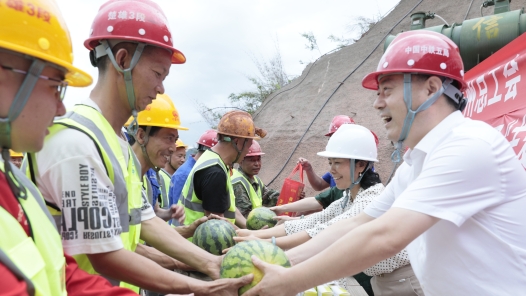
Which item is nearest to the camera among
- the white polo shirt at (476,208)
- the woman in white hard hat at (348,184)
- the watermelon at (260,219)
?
the white polo shirt at (476,208)

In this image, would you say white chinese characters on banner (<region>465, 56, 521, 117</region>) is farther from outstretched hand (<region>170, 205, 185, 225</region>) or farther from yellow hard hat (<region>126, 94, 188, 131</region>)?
outstretched hand (<region>170, 205, 185, 225</region>)

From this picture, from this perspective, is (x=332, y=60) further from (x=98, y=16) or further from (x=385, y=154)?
(x=98, y=16)

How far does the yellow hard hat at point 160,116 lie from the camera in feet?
16.3

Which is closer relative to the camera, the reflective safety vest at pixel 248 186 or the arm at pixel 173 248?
the arm at pixel 173 248

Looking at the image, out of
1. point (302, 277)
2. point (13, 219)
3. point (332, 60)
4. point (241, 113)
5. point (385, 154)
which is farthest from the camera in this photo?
point (332, 60)

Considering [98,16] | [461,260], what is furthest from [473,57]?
[98,16]

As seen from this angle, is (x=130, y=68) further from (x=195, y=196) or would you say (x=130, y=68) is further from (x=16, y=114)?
(x=195, y=196)

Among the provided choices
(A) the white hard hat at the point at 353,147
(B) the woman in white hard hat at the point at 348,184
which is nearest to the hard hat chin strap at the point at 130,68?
(B) the woman in white hard hat at the point at 348,184

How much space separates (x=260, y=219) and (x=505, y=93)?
372 cm

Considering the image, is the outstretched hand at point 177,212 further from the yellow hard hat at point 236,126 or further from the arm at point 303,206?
the arm at point 303,206

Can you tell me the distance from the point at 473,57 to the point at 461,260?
638 centimetres

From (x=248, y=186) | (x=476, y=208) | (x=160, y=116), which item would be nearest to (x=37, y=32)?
(x=476, y=208)

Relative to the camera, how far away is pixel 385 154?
11719mm

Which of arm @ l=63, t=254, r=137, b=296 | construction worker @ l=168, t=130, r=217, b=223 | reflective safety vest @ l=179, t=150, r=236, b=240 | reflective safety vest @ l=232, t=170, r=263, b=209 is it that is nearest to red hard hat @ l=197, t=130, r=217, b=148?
construction worker @ l=168, t=130, r=217, b=223
